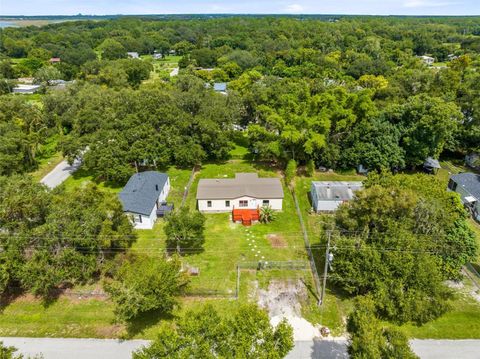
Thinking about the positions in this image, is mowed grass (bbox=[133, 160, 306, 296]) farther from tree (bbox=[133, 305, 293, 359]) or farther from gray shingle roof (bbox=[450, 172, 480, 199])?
gray shingle roof (bbox=[450, 172, 480, 199])

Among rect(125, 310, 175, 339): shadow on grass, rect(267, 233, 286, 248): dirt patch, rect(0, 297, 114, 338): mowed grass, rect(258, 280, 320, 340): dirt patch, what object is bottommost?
rect(0, 297, 114, 338): mowed grass

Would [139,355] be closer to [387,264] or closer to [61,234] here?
[61,234]

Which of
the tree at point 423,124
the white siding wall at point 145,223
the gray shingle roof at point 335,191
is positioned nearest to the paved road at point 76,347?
the white siding wall at point 145,223

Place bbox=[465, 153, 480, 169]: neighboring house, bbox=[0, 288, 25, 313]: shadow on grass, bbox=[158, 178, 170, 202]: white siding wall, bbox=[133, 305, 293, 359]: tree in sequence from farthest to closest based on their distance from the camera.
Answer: bbox=[465, 153, 480, 169]: neighboring house
bbox=[158, 178, 170, 202]: white siding wall
bbox=[0, 288, 25, 313]: shadow on grass
bbox=[133, 305, 293, 359]: tree

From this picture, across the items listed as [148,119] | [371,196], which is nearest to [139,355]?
[371,196]

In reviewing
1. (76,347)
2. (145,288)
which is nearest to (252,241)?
(145,288)

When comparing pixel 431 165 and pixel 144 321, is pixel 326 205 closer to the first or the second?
pixel 431 165

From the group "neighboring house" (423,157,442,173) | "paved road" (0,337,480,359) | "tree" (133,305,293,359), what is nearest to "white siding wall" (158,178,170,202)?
"paved road" (0,337,480,359)
